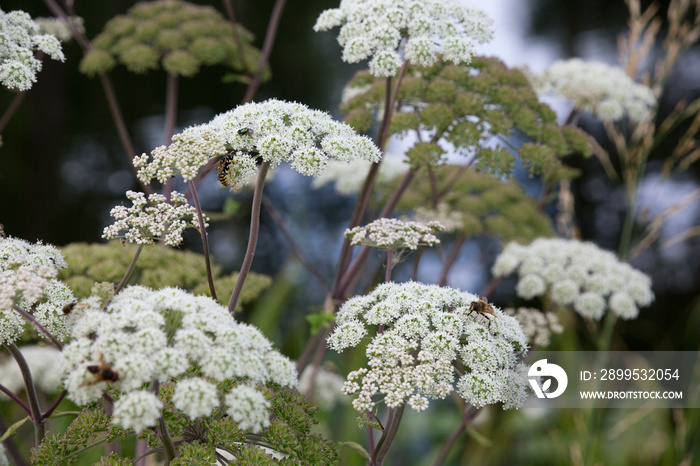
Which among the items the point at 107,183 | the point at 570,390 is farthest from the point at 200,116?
the point at 570,390

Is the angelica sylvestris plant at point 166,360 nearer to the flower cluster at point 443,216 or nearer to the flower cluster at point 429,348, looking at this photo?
the flower cluster at point 429,348

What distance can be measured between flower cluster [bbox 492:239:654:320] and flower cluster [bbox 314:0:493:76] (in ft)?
3.71

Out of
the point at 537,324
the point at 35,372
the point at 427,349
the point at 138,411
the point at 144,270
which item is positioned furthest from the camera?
the point at 35,372

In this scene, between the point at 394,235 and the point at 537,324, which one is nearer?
the point at 394,235

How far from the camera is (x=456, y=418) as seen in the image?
16.8 feet

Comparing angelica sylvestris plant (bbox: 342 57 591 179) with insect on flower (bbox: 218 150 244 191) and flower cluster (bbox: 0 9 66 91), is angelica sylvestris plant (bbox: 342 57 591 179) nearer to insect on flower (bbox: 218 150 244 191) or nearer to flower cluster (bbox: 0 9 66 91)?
insect on flower (bbox: 218 150 244 191)

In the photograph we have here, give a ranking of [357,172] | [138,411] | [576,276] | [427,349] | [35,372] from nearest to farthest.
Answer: [138,411]
[427,349]
[576,276]
[35,372]
[357,172]

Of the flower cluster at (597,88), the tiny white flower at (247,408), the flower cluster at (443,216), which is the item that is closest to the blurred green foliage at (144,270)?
the tiny white flower at (247,408)

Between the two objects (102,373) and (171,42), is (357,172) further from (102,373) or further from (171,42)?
(102,373)

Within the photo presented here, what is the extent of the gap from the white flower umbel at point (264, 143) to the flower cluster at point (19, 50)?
434mm

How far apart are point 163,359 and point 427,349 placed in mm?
614

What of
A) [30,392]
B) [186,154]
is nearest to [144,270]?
[30,392]

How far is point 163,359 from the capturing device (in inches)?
46.4

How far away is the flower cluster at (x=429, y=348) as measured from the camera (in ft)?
4.67
